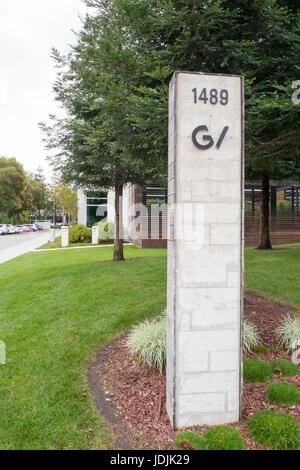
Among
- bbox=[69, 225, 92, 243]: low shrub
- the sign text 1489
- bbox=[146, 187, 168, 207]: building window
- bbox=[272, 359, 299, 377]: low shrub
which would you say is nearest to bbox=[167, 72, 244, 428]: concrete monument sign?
the sign text 1489

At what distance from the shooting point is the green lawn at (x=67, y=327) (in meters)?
2.82

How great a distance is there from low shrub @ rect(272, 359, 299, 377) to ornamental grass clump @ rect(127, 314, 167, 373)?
1.13 meters

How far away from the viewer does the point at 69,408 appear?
10.0 ft

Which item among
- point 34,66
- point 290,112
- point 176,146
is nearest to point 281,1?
point 290,112

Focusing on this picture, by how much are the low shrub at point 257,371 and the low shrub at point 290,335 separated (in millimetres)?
614

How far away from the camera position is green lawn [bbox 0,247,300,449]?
2818 millimetres

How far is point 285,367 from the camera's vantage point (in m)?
3.64

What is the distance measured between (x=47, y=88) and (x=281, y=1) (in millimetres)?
6733

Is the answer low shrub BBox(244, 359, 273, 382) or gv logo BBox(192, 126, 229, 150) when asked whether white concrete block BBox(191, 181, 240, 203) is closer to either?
gv logo BBox(192, 126, 229, 150)

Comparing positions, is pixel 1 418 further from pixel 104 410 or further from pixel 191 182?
pixel 191 182

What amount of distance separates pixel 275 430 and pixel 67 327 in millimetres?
3126

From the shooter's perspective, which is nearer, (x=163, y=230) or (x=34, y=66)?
(x=34, y=66)

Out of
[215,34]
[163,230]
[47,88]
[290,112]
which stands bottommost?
[163,230]

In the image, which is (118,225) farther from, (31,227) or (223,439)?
(31,227)
